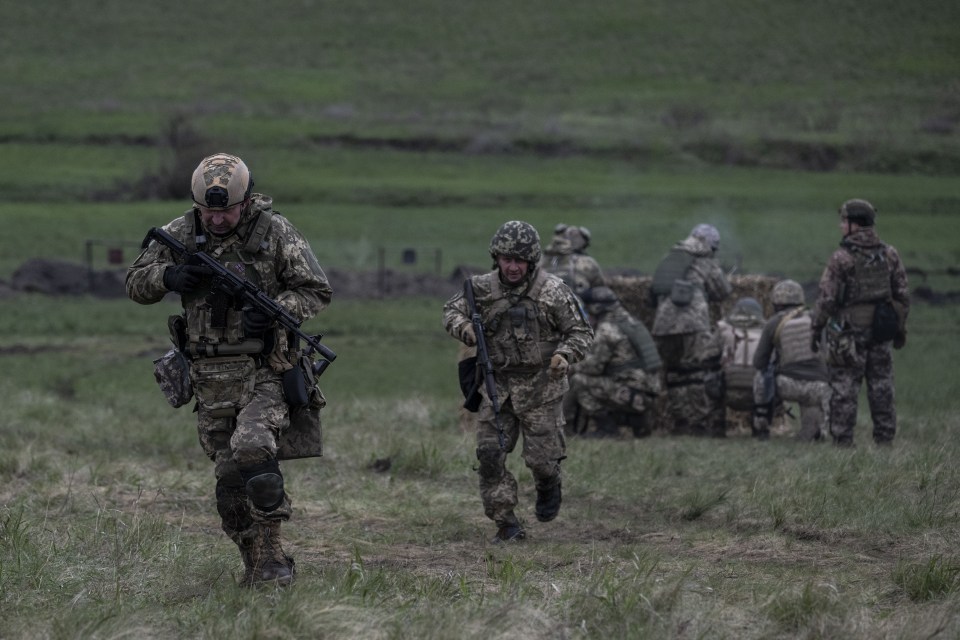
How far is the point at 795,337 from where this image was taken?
1345cm

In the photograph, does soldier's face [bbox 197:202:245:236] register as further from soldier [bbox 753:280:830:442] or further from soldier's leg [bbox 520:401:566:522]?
soldier [bbox 753:280:830:442]

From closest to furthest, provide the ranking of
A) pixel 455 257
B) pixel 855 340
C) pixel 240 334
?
pixel 240 334, pixel 855 340, pixel 455 257

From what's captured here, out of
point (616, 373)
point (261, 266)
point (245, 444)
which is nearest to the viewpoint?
point (245, 444)

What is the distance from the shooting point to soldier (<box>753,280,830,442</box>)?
13461 mm

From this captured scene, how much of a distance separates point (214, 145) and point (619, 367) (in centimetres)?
3467

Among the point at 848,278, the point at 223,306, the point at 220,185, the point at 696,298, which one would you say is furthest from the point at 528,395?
the point at 696,298

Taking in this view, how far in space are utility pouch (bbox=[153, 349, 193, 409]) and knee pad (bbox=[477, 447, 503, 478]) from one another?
2.13 m

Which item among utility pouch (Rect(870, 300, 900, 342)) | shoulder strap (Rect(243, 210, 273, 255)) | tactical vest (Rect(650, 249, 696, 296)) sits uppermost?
shoulder strap (Rect(243, 210, 273, 255))

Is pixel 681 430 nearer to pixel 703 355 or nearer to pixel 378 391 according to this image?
pixel 703 355

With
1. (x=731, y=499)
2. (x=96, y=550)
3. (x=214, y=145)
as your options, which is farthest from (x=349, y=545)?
(x=214, y=145)

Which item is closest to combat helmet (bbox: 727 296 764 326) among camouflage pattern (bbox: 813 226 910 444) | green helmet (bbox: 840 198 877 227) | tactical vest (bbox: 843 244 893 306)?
camouflage pattern (bbox: 813 226 910 444)

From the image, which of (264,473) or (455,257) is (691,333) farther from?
(455,257)

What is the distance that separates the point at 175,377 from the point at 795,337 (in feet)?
24.4

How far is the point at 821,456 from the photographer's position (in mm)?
11070
